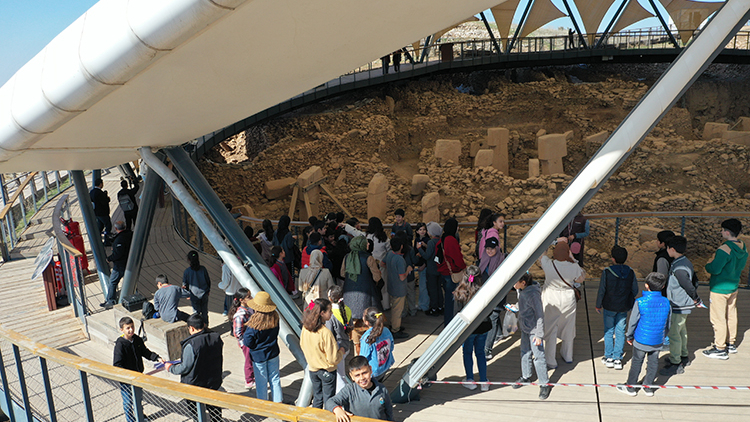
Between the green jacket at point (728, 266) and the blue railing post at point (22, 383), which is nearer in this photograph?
the blue railing post at point (22, 383)

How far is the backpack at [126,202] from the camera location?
1034 cm

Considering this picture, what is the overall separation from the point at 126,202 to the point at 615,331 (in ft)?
30.4

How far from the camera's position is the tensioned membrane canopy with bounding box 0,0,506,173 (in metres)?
3.00

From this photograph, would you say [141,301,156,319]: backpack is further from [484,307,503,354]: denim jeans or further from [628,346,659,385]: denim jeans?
[628,346,659,385]: denim jeans

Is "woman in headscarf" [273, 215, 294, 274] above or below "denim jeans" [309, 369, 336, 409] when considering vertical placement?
above

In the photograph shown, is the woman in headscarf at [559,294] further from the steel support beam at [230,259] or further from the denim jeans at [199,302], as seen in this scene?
the denim jeans at [199,302]

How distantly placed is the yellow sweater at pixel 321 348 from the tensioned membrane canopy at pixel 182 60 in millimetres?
2247

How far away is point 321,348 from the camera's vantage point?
448 cm

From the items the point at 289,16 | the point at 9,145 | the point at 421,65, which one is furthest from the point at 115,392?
the point at 421,65

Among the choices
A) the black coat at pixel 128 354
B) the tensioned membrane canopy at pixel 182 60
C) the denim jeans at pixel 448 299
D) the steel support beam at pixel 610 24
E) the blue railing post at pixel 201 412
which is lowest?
the denim jeans at pixel 448 299

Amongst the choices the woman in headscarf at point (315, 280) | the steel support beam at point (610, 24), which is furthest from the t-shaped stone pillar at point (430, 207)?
the steel support beam at point (610, 24)

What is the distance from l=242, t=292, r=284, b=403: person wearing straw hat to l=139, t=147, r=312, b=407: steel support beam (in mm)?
263

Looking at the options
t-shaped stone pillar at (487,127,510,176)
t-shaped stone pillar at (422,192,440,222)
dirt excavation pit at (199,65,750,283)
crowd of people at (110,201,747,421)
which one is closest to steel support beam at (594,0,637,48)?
dirt excavation pit at (199,65,750,283)

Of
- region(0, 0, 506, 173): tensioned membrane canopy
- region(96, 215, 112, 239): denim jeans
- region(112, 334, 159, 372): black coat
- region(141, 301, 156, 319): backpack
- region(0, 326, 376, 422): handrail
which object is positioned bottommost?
region(141, 301, 156, 319): backpack
